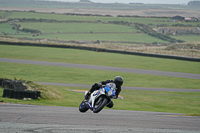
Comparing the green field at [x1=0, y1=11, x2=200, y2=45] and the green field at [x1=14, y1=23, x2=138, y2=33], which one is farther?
the green field at [x1=14, y1=23, x2=138, y2=33]

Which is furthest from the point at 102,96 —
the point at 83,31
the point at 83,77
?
the point at 83,31

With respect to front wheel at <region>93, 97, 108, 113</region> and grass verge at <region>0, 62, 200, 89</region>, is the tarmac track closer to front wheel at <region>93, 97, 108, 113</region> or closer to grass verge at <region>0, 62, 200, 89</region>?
front wheel at <region>93, 97, 108, 113</region>

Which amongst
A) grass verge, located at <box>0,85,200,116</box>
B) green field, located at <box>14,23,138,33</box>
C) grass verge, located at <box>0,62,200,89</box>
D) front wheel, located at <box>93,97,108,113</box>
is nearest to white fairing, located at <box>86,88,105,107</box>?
front wheel, located at <box>93,97,108,113</box>

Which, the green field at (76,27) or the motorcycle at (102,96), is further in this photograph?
the green field at (76,27)

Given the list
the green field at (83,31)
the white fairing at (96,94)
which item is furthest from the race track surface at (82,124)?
the green field at (83,31)

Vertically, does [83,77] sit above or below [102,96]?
below

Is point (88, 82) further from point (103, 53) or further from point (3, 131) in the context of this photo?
point (103, 53)

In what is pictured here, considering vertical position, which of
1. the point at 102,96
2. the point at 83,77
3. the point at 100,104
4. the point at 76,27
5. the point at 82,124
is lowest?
the point at 83,77

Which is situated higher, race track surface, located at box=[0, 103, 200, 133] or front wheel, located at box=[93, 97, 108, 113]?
front wheel, located at box=[93, 97, 108, 113]

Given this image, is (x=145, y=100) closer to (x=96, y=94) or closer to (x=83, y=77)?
(x=83, y=77)

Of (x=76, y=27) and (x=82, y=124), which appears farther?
(x=76, y=27)

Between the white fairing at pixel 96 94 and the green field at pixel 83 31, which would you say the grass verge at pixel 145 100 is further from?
the green field at pixel 83 31

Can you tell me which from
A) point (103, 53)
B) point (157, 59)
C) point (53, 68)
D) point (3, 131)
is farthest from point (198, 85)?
point (103, 53)

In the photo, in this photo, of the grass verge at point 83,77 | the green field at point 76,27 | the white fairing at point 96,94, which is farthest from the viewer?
the green field at point 76,27
